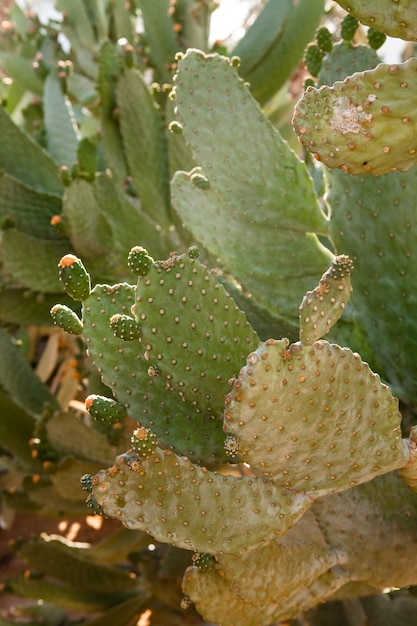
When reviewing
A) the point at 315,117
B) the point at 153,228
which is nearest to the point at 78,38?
the point at 153,228

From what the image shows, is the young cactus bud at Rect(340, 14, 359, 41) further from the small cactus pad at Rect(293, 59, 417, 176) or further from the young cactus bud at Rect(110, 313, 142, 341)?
the young cactus bud at Rect(110, 313, 142, 341)

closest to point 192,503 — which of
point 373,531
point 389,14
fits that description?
point 373,531

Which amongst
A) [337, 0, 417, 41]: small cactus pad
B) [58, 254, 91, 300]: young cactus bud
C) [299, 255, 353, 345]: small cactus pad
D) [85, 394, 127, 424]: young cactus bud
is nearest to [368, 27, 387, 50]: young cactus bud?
[337, 0, 417, 41]: small cactus pad

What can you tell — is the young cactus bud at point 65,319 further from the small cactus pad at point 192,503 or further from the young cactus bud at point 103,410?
the small cactus pad at point 192,503

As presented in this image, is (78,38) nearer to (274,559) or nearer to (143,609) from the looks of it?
(143,609)

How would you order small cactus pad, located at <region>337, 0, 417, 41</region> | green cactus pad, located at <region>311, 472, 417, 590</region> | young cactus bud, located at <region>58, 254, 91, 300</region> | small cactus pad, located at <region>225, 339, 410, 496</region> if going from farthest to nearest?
green cactus pad, located at <region>311, 472, 417, 590</region> < young cactus bud, located at <region>58, 254, 91, 300</region> < small cactus pad, located at <region>225, 339, 410, 496</region> < small cactus pad, located at <region>337, 0, 417, 41</region>

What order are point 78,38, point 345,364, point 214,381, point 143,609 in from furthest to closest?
point 78,38 < point 143,609 < point 214,381 < point 345,364

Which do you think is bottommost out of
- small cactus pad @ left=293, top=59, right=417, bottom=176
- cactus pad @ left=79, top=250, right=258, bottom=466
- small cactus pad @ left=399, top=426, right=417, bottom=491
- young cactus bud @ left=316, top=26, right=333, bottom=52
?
small cactus pad @ left=399, top=426, right=417, bottom=491
